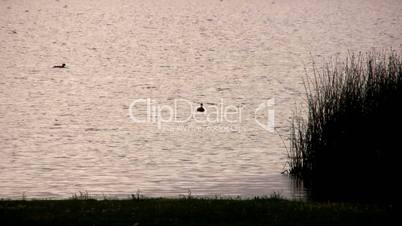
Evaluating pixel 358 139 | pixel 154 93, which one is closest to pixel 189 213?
pixel 358 139

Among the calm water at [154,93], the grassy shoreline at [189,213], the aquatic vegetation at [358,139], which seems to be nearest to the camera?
the grassy shoreline at [189,213]

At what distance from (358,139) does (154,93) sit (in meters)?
30.7

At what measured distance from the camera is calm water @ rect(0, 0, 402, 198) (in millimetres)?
26672

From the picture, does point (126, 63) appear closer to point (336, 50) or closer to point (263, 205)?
point (336, 50)

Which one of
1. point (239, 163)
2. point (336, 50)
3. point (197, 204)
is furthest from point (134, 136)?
point (336, 50)

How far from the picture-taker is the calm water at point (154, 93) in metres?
26.7

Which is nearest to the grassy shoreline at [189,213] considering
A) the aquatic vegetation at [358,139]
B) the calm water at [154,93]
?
the aquatic vegetation at [358,139]

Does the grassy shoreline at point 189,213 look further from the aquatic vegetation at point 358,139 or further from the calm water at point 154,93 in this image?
the calm water at point 154,93

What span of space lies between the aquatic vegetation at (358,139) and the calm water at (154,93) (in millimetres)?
972

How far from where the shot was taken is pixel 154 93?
51.7 metres

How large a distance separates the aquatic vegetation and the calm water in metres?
0.97

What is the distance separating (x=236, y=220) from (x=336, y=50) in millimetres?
60269

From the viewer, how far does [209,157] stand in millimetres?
30984

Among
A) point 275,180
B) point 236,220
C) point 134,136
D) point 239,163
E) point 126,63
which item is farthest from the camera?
point 126,63
